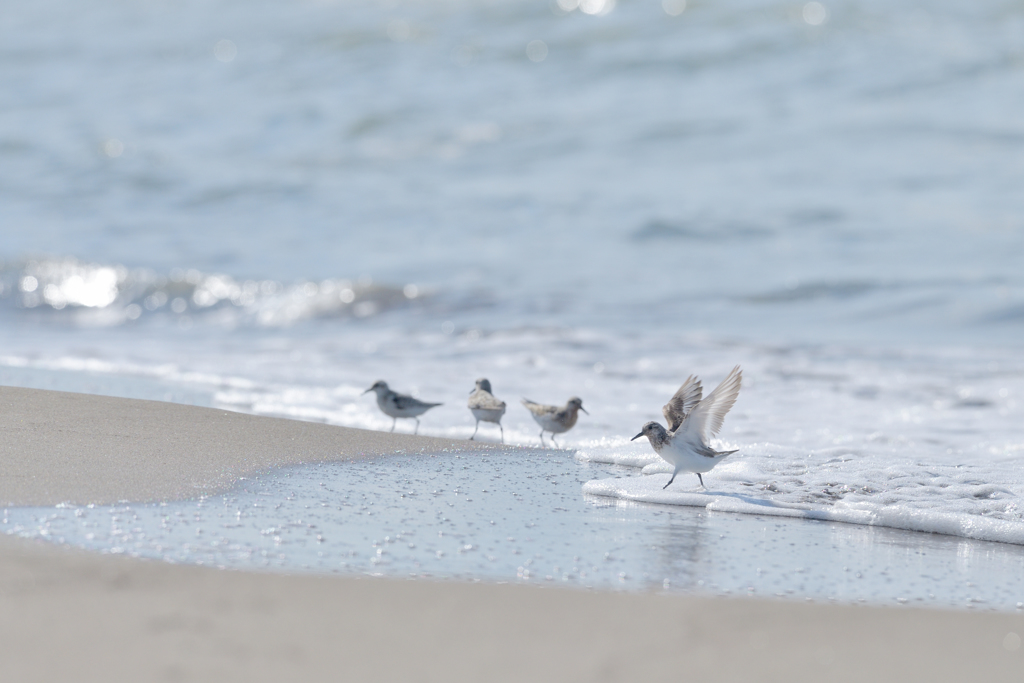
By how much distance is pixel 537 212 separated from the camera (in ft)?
43.8

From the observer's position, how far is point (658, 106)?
16.2m

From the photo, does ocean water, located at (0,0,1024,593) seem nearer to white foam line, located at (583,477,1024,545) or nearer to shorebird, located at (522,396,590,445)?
white foam line, located at (583,477,1024,545)

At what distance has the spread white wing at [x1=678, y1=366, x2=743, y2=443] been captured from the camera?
14.3 ft

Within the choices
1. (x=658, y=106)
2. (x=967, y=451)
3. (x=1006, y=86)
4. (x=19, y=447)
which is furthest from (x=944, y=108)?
(x=19, y=447)

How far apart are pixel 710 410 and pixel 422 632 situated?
2.01 m

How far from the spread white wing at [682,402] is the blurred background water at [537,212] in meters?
0.52

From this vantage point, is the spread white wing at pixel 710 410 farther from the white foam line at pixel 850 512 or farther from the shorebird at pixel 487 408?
the shorebird at pixel 487 408

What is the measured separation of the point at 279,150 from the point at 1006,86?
34.1 feet

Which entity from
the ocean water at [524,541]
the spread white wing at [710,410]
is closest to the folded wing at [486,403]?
the ocean water at [524,541]

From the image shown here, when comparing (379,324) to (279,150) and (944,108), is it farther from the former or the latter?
(944,108)

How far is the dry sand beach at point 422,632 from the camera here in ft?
8.10

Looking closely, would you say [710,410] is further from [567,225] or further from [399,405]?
[567,225]

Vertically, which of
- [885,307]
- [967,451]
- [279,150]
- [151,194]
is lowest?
[967,451]

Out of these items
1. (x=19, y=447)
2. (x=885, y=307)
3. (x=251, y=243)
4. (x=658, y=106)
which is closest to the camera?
(x=19, y=447)
